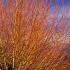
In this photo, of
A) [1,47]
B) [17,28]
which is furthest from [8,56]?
[17,28]

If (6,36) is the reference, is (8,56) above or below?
below

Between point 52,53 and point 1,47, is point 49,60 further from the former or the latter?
point 1,47

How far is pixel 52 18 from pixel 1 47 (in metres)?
1.41

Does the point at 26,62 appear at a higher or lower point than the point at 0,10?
lower

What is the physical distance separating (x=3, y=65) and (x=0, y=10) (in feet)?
4.88

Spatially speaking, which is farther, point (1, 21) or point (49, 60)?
point (49, 60)

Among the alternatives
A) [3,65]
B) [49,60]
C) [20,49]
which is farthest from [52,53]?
[3,65]

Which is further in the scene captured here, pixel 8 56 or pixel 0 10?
pixel 8 56

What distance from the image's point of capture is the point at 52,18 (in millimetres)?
6988

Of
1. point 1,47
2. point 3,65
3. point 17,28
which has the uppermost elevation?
point 17,28

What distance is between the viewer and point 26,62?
732 centimetres

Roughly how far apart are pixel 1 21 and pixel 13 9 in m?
0.38

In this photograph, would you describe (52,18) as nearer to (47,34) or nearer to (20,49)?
(47,34)

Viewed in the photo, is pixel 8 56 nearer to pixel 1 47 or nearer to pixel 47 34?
pixel 1 47
